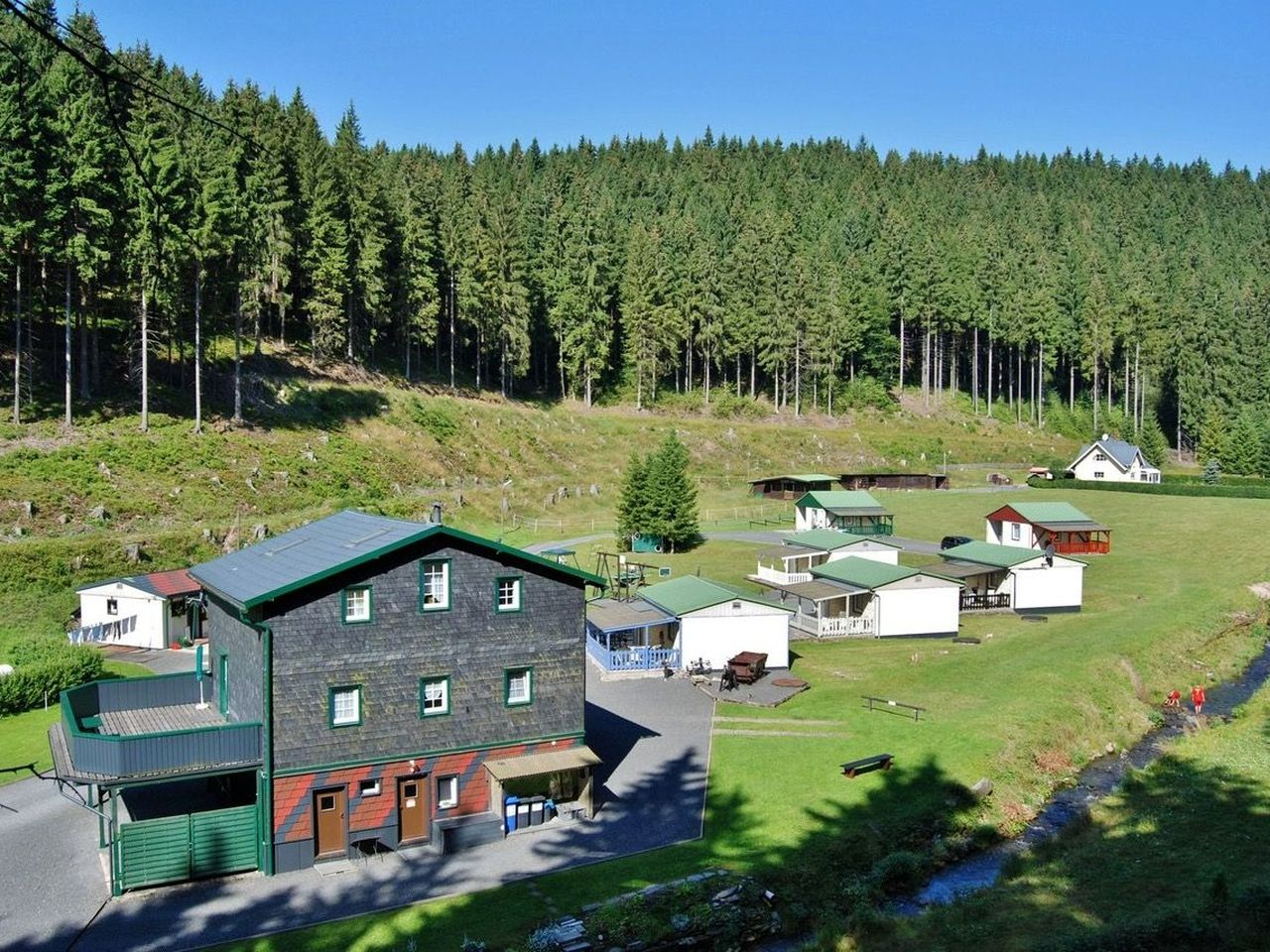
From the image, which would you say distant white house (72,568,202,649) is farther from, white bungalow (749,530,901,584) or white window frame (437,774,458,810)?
white bungalow (749,530,901,584)

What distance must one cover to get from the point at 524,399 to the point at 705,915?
83.0m

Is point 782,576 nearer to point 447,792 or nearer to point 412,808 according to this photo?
point 447,792

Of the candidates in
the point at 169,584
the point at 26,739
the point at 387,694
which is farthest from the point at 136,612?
the point at 387,694

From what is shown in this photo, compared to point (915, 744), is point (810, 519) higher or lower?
higher

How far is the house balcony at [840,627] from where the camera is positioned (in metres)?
48.8

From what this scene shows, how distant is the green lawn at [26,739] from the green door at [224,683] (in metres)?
6.42

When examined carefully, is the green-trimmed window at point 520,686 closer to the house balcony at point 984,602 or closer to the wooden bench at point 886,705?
the wooden bench at point 886,705

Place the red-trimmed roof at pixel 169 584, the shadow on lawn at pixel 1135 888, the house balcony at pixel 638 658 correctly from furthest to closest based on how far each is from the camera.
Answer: the red-trimmed roof at pixel 169 584
the house balcony at pixel 638 658
the shadow on lawn at pixel 1135 888

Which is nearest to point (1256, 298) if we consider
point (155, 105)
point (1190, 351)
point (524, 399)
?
point (1190, 351)

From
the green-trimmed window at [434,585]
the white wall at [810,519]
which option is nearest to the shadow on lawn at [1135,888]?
the green-trimmed window at [434,585]

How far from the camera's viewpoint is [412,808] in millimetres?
25234

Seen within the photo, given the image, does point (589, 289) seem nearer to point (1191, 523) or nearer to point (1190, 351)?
point (1191, 523)

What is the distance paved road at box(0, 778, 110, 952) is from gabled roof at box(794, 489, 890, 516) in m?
53.1

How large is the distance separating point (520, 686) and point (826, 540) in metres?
37.4
